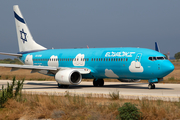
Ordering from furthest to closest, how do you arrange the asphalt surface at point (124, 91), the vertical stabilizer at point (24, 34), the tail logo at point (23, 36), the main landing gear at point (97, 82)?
the tail logo at point (23, 36) < the vertical stabilizer at point (24, 34) < the main landing gear at point (97, 82) < the asphalt surface at point (124, 91)

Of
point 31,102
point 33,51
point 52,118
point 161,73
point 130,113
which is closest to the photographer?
point 130,113

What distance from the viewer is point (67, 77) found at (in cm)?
2784

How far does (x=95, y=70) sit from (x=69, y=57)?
403 cm

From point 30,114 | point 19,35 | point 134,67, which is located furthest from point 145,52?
point 19,35

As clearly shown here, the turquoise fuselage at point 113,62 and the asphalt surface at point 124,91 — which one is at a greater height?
the turquoise fuselage at point 113,62

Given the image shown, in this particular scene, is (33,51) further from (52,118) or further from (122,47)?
(52,118)

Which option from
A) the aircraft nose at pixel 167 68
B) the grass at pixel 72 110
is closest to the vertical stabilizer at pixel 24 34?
the aircraft nose at pixel 167 68

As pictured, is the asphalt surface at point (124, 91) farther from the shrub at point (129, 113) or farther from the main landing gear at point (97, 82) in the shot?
the shrub at point (129, 113)

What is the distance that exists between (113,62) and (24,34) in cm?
1495

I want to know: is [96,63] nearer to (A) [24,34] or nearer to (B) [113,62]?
(B) [113,62]

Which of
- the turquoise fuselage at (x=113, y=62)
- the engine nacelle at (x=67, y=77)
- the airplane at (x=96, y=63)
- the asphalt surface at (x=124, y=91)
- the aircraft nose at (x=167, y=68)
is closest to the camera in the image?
the asphalt surface at (x=124, y=91)

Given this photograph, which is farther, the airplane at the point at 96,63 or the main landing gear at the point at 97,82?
the main landing gear at the point at 97,82

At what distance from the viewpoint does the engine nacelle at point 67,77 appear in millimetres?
27898

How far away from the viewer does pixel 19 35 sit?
38812mm
